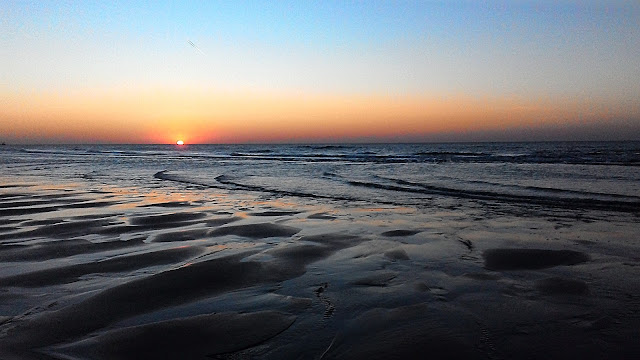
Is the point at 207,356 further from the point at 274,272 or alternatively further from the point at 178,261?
the point at 178,261

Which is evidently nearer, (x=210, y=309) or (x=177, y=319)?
(x=177, y=319)

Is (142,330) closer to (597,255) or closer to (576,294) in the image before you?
(576,294)

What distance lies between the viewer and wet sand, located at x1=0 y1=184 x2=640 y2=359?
10.1 feet

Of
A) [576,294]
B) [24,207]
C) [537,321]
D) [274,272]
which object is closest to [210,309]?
[274,272]

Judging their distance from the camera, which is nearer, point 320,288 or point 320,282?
point 320,288

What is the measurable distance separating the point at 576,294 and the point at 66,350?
4.21 m

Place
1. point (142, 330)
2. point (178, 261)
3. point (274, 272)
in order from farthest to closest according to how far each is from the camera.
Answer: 1. point (178, 261)
2. point (274, 272)
3. point (142, 330)

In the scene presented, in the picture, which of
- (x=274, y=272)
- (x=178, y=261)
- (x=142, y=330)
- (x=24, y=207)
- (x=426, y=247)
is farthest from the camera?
(x=24, y=207)

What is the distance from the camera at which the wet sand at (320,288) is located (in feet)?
10.1

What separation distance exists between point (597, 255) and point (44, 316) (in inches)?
237

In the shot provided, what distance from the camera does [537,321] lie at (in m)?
3.46

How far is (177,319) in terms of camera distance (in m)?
3.54

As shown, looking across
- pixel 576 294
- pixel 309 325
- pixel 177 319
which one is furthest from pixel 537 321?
pixel 177 319

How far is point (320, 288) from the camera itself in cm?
432
